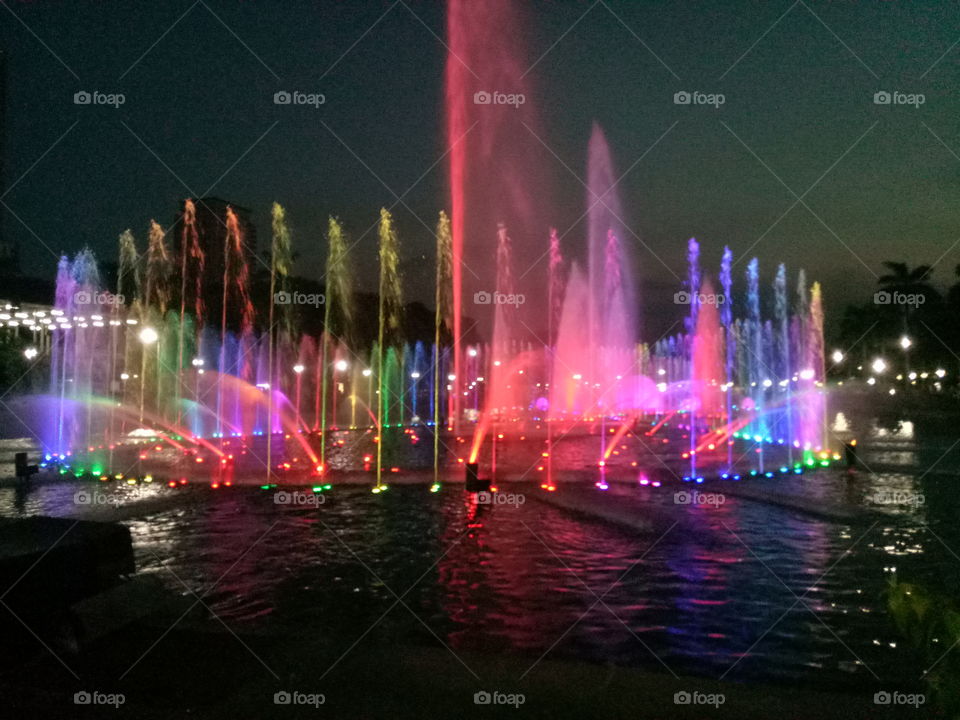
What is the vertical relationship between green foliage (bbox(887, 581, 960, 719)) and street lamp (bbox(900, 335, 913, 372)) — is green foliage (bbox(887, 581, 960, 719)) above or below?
below

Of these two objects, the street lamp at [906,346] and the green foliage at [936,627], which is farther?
the street lamp at [906,346]

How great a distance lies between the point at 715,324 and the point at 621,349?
7196 millimetres

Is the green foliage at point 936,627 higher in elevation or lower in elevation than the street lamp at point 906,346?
lower

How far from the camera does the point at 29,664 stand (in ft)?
19.7

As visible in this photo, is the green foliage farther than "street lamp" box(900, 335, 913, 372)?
No

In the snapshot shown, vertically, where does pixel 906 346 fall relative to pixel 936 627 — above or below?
above

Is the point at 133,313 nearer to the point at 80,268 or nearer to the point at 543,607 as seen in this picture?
the point at 80,268

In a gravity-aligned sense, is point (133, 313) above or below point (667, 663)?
above

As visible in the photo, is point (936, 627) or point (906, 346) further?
point (906, 346)

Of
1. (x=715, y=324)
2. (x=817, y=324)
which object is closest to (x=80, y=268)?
(x=715, y=324)

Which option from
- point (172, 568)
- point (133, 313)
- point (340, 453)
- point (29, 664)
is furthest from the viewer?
point (133, 313)

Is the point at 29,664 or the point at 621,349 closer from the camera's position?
the point at 29,664

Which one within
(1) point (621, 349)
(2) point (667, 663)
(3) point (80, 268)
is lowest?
(2) point (667, 663)

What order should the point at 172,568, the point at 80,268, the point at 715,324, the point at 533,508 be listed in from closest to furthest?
the point at 172,568 < the point at 533,508 < the point at 80,268 < the point at 715,324
